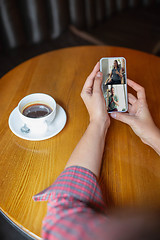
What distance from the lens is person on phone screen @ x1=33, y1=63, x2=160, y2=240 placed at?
394 mm

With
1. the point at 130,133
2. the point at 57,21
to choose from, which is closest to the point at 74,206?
the point at 130,133

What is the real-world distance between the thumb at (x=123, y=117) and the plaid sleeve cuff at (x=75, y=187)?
271mm

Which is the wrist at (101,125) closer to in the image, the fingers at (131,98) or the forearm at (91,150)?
the forearm at (91,150)

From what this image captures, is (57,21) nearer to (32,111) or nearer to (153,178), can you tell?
(32,111)

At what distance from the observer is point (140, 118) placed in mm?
843

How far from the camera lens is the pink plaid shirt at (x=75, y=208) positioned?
47cm

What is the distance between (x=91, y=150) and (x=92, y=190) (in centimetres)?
12

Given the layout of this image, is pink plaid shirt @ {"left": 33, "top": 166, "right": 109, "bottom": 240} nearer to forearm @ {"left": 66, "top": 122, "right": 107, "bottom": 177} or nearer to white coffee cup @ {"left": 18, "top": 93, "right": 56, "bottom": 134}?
forearm @ {"left": 66, "top": 122, "right": 107, "bottom": 177}

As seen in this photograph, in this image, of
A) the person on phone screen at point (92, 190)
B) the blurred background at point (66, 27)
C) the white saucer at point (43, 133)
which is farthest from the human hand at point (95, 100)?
the blurred background at point (66, 27)

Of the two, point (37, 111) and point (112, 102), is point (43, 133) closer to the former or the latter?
point (37, 111)

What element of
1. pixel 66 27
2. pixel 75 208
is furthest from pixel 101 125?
pixel 66 27

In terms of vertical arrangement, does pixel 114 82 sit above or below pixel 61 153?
above

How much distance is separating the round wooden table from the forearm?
0.05m

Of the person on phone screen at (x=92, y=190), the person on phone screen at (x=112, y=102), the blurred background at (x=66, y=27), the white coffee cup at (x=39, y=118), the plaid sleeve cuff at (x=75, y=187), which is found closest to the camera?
the person on phone screen at (x=92, y=190)
